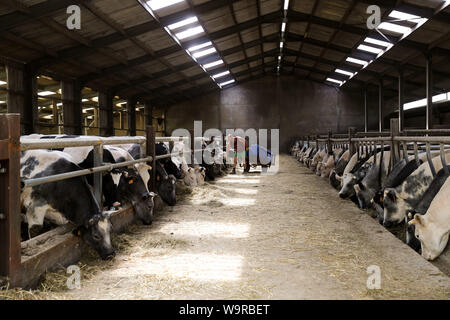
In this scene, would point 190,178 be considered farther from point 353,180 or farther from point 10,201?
point 10,201

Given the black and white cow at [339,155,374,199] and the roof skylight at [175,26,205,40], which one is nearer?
the black and white cow at [339,155,374,199]

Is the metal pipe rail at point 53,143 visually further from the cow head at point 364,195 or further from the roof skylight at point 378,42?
the roof skylight at point 378,42

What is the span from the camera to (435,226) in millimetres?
3518

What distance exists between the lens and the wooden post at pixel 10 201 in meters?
2.52

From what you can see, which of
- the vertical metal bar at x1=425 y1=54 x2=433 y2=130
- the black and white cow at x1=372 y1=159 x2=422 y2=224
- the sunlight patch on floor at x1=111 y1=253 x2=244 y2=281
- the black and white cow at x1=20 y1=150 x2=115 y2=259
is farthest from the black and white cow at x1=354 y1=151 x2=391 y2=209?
the vertical metal bar at x1=425 y1=54 x2=433 y2=130

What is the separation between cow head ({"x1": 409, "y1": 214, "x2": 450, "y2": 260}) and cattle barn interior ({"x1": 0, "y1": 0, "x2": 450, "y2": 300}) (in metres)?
0.01

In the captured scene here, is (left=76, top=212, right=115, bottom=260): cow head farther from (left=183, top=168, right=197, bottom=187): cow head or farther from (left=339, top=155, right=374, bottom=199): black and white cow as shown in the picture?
(left=183, top=168, right=197, bottom=187): cow head

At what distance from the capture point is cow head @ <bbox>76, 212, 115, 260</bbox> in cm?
350

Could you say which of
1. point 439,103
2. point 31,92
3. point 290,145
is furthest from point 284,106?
point 31,92

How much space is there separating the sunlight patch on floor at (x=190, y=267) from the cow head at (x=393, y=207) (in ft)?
7.42

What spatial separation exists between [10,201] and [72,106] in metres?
12.5

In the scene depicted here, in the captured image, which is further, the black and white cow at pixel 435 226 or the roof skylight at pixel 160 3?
the roof skylight at pixel 160 3

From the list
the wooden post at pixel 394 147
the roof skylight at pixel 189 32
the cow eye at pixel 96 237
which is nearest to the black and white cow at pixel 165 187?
the cow eye at pixel 96 237

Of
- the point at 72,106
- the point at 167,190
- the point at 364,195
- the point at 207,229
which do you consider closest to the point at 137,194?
the point at 207,229
